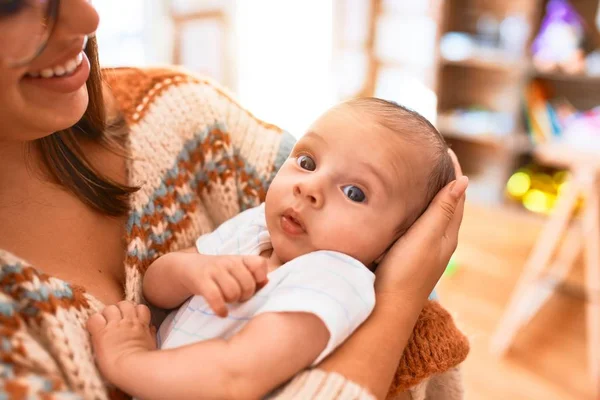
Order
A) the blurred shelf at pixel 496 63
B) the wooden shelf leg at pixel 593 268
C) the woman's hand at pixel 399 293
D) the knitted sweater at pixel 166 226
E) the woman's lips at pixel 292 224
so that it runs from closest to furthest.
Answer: the knitted sweater at pixel 166 226
the woman's hand at pixel 399 293
the woman's lips at pixel 292 224
the wooden shelf leg at pixel 593 268
the blurred shelf at pixel 496 63

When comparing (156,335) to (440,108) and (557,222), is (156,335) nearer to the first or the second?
(557,222)

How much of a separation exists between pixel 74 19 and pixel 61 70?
7 centimetres

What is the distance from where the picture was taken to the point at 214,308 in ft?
2.54

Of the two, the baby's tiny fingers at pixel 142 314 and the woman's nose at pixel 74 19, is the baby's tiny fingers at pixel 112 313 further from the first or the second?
the woman's nose at pixel 74 19

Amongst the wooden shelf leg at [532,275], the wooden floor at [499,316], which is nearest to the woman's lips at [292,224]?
the wooden floor at [499,316]

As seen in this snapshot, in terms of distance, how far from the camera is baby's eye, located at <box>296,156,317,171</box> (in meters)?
0.96

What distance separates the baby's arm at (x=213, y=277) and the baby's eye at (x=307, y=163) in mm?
206

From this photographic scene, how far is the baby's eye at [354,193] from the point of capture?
2.98ft

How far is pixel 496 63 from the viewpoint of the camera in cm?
338

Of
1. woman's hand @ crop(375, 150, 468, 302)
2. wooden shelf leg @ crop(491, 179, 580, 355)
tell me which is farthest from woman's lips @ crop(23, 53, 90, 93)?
wooden shelf leg @ crop(491, 179, 580, 355)

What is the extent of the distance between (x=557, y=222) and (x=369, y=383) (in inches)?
74.9

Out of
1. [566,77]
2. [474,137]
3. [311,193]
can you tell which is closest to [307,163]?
[311,193]

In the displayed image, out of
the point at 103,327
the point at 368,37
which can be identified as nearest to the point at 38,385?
the point at 103,327

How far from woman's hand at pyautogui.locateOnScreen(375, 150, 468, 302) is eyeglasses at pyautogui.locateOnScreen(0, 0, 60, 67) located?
0.59 m
